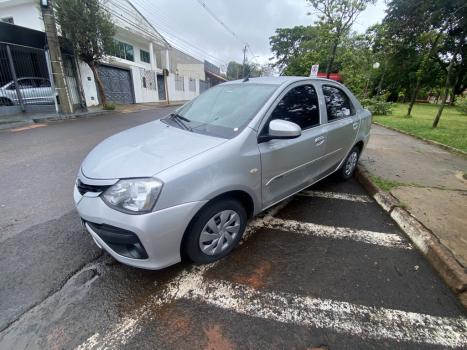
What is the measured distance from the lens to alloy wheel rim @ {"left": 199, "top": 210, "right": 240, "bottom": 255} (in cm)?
226

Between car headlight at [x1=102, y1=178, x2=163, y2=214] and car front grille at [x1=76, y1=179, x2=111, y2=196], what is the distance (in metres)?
0.10

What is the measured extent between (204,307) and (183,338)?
28cm

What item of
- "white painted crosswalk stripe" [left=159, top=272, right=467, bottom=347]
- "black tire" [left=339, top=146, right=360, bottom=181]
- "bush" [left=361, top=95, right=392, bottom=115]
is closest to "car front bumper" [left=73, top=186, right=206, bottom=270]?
"white painted crosswalk stripe" [left=159, top=272, right=467, bottom=347]

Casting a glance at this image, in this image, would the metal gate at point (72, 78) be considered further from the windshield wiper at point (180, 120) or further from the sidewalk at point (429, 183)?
the sidewalk at point (429, 183)

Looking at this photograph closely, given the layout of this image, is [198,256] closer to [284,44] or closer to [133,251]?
[133,251]

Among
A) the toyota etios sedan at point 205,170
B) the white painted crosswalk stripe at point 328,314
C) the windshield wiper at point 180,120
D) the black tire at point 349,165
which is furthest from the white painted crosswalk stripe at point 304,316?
the black tire at point 349,165

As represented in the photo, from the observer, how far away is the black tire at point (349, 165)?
14.0 feet

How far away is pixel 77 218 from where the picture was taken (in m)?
3.12

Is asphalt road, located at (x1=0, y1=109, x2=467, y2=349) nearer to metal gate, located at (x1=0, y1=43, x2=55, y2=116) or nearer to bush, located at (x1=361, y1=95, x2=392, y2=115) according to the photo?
metal gate, located at (x1=0, y1=43, x2=55, y2=116)

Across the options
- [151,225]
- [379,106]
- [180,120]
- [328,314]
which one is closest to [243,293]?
[328,314]

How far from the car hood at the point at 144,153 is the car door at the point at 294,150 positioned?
0.61m

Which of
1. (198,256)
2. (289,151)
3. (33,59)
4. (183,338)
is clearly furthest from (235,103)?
(33,59)

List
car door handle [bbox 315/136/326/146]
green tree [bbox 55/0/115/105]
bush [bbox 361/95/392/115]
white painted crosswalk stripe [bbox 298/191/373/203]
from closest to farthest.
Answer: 1. car door handle [bbox 315/136/326/146]
2. white painted crosswalk stripe [bbox 298/191/373/203]
3. green tree [bbox 55/0/115/105]
4. bush [bbox 361/95/392/115]

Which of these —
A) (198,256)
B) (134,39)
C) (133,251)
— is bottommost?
(198,256)
